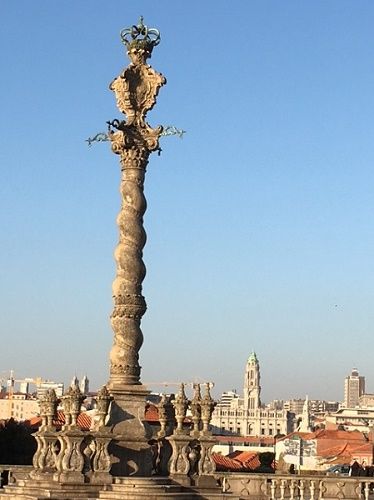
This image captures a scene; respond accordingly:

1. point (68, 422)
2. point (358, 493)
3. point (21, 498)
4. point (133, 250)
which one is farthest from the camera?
point (358, 493)

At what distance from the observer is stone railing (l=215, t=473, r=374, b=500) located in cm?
3441

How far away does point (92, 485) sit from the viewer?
95.3ft

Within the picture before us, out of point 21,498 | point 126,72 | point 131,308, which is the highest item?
point 126,72

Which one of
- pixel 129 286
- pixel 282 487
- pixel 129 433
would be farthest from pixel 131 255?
pixel 282 487

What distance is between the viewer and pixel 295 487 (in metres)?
34.9

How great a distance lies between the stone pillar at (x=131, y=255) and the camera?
3117 centimetres

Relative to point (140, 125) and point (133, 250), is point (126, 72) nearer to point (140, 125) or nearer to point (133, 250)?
point (140, 125)

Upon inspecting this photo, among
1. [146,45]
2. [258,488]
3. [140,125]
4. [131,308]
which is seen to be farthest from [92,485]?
[146,45]

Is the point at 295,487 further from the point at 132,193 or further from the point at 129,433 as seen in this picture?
the point at 132,193

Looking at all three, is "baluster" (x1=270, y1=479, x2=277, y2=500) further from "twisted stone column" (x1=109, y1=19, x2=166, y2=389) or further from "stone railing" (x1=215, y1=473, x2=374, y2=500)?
"twisted stone column" (x1=109, y1=19, x2=166, y2=389)

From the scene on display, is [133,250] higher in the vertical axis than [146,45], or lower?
lower

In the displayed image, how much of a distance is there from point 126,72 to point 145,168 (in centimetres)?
297

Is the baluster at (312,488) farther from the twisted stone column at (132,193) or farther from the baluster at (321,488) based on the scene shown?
the twisted stone column at (132,193)

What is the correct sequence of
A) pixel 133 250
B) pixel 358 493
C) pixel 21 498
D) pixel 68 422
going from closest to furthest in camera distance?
pixel 21 498
pixel 68 422
pixel 133 250
pixel 358 493
